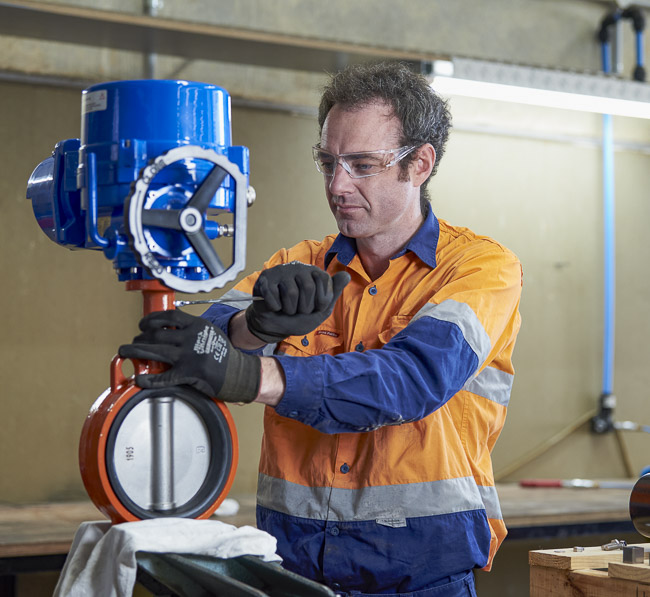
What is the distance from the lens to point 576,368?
396cm

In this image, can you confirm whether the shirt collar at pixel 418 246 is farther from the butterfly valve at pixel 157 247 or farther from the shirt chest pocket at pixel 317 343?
the butterfly valve at pixel 157 247

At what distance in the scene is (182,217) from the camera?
1184 millimetres

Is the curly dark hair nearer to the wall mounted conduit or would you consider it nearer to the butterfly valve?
the butterfly valve

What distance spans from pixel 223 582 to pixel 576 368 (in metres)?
3.18

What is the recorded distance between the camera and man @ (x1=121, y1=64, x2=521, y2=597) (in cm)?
Answer: 130

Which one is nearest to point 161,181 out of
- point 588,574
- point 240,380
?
point 240,380

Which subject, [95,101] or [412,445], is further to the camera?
[412,445]

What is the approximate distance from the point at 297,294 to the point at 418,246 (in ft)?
1.57

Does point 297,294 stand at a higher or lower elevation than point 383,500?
higher

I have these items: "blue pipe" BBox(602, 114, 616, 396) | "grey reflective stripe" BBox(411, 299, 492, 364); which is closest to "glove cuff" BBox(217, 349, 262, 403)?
"grey reflective stripe" BBox(411, 299, 492, 364)

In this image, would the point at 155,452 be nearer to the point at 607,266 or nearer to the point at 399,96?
the point at 399,96

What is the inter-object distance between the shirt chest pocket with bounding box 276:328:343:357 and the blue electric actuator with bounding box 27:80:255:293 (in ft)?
1.52

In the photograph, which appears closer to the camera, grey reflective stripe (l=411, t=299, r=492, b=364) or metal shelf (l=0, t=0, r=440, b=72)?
grey reflective stripe (l=411, t=299, r=492, b=364)

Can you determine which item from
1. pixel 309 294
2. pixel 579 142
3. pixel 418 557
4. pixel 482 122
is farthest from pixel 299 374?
pixel 579 142
